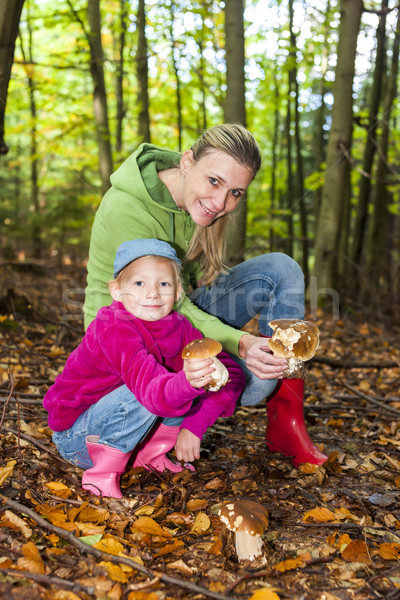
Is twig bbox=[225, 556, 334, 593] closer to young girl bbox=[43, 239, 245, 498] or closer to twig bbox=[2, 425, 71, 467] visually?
young girl bbox=[43, 239, 245, 498]

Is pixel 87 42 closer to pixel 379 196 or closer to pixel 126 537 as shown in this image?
pixel 379 196

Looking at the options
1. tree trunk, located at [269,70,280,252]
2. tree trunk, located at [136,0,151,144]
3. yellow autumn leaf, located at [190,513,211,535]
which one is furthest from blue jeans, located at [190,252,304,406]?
tree trunk, located at [269,70,280,252]

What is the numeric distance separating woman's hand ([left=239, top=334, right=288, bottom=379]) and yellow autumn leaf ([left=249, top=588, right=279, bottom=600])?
3.16 ft

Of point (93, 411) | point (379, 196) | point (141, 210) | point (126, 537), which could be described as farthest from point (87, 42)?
point (126, 537)

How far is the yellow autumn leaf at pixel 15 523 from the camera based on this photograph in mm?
1732

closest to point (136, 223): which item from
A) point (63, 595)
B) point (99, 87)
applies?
point (63, 595)

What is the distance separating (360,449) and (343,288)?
17.7 feet

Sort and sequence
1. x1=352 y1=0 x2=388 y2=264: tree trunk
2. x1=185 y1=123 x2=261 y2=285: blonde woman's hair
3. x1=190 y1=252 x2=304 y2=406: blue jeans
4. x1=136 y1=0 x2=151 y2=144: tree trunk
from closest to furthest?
x1=185 y1=123 x2=261 y2=285: blonde woman's hair
x1=190 y1=252 x2=304 y2=406: blue jeans
x1=352 y1=0 x2=388 y2=264: tree trunk
x1=136 y1=0 x2=151 y2=144: tree trunk

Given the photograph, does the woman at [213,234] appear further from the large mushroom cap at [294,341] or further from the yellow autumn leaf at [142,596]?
the yellow autumn leaf at [142,596]

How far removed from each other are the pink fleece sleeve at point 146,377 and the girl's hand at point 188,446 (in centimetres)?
40

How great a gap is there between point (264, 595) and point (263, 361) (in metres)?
1.02

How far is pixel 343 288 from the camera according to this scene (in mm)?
7871

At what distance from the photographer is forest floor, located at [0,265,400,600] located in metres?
1.56

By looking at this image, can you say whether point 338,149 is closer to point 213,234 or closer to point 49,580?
point 213,234
